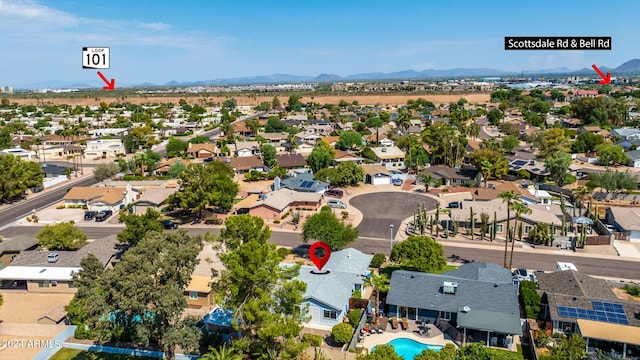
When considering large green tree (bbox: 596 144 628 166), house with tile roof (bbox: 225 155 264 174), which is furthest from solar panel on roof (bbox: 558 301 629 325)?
house with tile roof (bbox: 225 155 264 174)

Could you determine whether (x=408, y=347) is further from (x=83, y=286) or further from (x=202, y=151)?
(x=202, y=151)

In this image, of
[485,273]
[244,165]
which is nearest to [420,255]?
[485,273]

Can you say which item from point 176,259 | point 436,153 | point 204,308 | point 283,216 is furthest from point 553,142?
point 176,259

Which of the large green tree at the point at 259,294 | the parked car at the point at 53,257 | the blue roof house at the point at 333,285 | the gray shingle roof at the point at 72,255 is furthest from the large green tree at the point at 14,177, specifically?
the large green tree at the point at 259,294

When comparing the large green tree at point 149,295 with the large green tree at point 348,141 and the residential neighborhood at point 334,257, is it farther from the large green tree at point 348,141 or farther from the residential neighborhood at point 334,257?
the large green tree at point 348,141

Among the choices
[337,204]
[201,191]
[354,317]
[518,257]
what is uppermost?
[201,191]

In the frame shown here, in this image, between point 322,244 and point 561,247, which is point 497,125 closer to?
point 561,247

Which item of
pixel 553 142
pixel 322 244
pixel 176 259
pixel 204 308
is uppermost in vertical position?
pixel 553 142

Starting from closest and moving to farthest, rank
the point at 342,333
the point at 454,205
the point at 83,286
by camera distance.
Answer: the point at 83,286 → the point at 342,333 → the point at 454,205

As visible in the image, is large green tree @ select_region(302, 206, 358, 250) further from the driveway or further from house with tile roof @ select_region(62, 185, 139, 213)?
house with tile roof @ select_region(62, 185, 139, 213)
